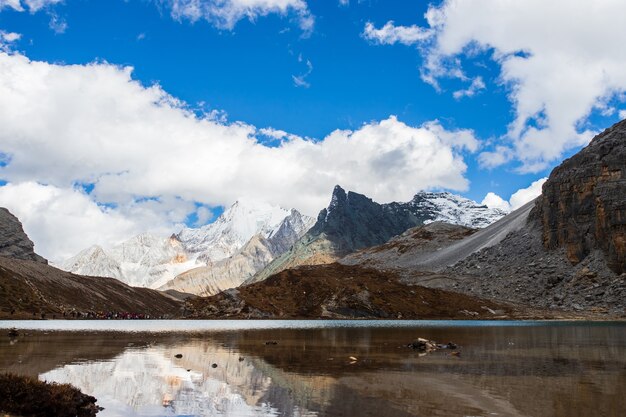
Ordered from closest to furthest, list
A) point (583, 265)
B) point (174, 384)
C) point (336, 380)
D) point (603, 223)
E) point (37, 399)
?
point (37, 399) < point (174, 384) < point (336, 380) < point (583, 265) < point (603, 223)

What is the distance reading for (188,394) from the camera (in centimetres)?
2608

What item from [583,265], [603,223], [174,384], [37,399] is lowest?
[174,384]

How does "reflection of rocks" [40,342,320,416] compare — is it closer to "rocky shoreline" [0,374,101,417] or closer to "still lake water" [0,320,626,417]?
"still lake water" [0,320,626,417]

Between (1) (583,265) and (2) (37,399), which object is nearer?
(2) (37,399)

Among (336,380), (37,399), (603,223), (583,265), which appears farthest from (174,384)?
(603,223)

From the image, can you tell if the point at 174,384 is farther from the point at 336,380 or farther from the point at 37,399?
the point at 37,399

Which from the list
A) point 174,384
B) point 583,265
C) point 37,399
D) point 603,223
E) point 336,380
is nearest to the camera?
point 37,399

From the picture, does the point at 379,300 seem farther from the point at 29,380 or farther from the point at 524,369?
the point at 29,380

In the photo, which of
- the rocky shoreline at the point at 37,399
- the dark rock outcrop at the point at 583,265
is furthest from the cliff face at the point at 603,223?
the rocky shoreline at the point at 37,399

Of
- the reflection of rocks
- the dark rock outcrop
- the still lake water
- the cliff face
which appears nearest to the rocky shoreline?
the still lake water

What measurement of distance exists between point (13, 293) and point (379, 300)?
395 feet

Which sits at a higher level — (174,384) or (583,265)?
(583,265)

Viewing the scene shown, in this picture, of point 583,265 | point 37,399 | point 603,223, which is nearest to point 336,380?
point 37,399

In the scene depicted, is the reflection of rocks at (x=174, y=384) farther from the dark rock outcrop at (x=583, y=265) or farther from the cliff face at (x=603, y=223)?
the cliff face at (x=603, y=223)
